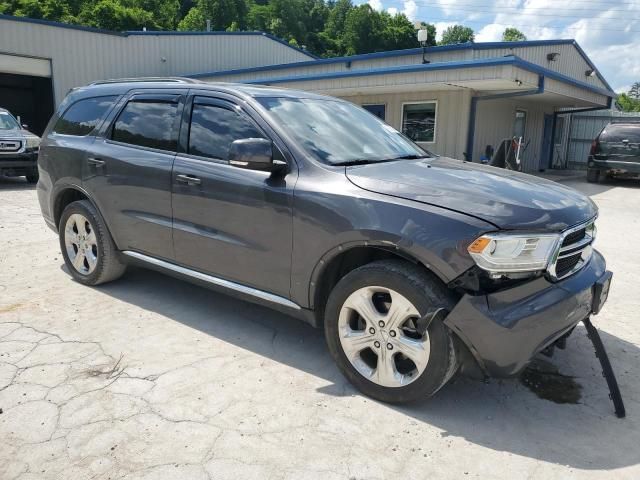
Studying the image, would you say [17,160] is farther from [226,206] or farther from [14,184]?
[226,206]

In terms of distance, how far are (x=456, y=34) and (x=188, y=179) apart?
101 m

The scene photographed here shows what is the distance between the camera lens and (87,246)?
182 inches

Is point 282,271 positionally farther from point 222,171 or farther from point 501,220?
point 501,220

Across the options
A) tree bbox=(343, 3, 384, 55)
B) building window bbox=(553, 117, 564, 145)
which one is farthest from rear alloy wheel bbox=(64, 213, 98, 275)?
tree bbox=(343, 3, 384, 55)

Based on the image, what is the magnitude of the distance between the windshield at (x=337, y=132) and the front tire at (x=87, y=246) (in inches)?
76.9

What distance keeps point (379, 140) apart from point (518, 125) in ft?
52.7

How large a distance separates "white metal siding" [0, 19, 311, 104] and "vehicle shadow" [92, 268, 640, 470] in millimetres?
18601

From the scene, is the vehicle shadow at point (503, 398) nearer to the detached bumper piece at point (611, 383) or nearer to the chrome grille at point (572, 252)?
the detached bumper piece at point (611, 383)

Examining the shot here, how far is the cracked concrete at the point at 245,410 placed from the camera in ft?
7.98

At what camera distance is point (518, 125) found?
1814 cm

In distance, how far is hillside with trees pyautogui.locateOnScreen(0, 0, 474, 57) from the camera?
1998 inches

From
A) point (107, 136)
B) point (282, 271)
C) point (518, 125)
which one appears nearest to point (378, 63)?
point (518, 125)

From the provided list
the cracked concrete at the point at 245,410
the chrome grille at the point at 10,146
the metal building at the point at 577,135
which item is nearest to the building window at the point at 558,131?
the metal building at the point at 577,135

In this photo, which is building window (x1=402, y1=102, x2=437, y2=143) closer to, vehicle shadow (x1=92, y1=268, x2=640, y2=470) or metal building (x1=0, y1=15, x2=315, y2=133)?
vehicle shadow (x1=92, y1=268, x2=640, y2=470)
